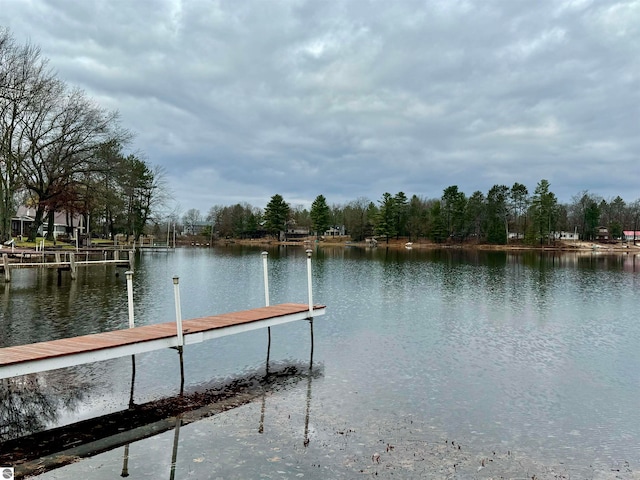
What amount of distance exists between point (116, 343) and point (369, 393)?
4779mm

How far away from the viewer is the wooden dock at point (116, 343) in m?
7.84

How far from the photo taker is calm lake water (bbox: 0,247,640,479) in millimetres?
6715

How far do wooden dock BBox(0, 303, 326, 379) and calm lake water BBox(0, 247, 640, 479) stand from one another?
85 cm

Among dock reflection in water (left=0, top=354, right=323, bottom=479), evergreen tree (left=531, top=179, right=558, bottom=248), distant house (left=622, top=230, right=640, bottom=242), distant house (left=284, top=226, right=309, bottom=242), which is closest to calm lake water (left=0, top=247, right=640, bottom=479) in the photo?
dock reflection in water (left=0, top=354, right=323, bottom=479)

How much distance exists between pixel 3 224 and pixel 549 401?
127 ft

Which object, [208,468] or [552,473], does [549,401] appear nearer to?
[552,473]

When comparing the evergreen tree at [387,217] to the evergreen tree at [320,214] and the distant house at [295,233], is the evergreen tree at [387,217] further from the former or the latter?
the distant house at [295,233]

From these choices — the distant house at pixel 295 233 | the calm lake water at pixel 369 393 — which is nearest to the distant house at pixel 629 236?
the distant house at pixel 295 233

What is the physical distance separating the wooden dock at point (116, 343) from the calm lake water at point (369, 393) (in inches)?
33.5

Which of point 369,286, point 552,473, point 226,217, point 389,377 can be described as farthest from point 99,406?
point 226,217

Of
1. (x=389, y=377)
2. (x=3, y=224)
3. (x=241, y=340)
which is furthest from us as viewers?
(x=3, y=224)

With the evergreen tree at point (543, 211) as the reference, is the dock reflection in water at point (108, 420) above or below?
below

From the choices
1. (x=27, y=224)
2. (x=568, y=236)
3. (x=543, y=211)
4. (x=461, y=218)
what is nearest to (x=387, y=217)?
(x=461, y=218)

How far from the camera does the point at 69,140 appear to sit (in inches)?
1599
